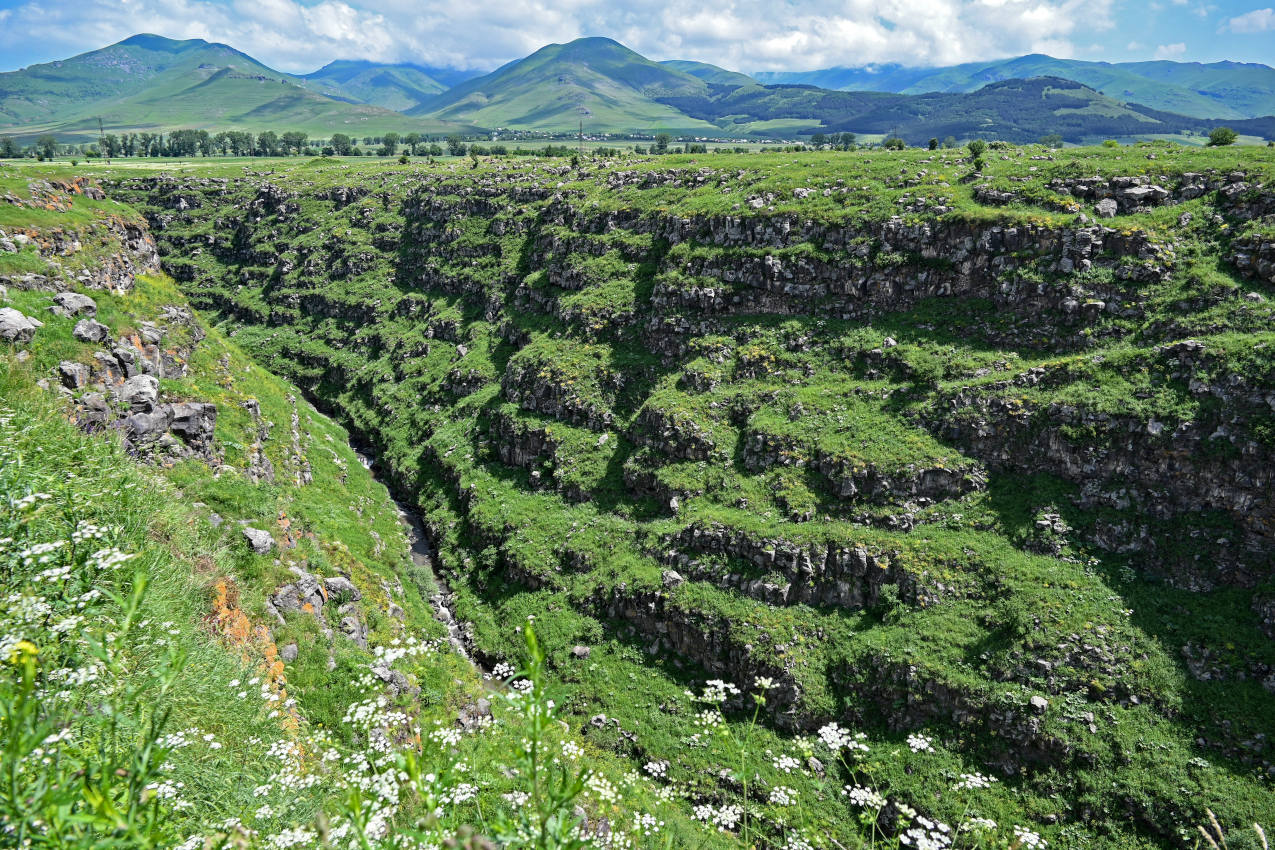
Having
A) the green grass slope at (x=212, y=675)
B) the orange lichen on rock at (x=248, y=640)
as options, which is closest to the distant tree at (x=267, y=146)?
the green grass slope at (x=212, y=675)

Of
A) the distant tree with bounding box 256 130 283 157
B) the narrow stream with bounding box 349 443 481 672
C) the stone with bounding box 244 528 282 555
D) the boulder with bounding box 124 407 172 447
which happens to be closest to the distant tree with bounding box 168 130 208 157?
the distant tree with bounding box 256 130 283 157

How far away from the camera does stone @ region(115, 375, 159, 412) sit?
20734 millimetres

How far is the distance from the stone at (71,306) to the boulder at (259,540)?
13.7 metres

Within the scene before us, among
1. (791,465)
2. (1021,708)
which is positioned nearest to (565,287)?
(791,465)

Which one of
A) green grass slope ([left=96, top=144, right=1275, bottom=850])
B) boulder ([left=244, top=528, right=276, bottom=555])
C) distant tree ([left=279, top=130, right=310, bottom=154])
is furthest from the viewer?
distant tree ([left=279, top=130, right=310, bottom=154])

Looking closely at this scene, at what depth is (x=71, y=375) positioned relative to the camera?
63.8 ft

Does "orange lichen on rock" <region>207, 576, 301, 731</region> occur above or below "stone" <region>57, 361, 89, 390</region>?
below

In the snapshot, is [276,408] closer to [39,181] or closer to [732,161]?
[39,181]

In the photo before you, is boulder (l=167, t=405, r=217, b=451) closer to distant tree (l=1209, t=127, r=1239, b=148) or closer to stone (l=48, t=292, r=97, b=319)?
stone (l=48, t=292, r=97, b=319)

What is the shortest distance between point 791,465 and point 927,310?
55.8ft

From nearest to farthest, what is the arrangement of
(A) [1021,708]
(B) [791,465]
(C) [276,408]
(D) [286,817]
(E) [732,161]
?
(D) [286,817] < (A) [1021,708] < (B) [791,465] < (C) [276,408] < (E) [732,161]

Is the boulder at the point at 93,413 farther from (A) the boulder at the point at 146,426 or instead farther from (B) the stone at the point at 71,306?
(B) the stone at the point at 71,306

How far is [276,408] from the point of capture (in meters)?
39.2

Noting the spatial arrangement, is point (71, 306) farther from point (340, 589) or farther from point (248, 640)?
point (248, 640)
